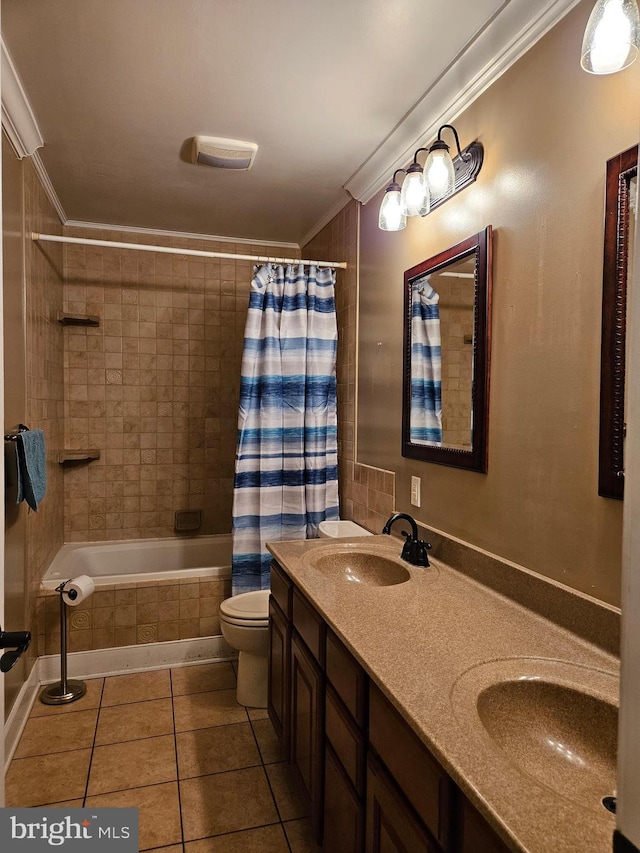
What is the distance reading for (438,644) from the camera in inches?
50.1

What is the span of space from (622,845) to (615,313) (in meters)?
1.08

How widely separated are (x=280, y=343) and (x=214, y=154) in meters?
0.99

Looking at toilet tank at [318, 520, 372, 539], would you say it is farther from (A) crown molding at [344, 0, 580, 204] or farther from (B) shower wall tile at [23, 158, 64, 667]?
(A) crown molding at [344, 0, 580, 204]

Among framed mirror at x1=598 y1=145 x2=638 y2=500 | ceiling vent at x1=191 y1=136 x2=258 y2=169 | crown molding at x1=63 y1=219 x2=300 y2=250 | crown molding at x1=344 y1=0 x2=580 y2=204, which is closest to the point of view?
framed mirror at x1=598 y1=145 x2=638 y2=500

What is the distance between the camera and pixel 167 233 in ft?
12.1

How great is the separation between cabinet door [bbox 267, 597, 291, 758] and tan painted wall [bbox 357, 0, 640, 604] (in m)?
0.73

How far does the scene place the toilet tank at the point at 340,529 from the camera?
8.75 feet

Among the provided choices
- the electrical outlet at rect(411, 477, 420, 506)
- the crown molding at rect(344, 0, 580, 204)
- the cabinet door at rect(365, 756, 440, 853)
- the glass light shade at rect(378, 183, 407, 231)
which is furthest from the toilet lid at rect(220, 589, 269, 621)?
the crown molding at rect(344, 0, 580, 204)

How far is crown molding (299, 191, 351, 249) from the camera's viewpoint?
10.1 ft

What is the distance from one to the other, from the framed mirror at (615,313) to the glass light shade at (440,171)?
1.92 ft

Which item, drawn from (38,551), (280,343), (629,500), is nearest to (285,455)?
(280,343)

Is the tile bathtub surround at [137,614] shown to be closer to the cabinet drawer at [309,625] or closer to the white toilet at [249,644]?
A: the white toilet at [249,644]

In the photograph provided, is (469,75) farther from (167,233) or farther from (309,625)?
(167,233)

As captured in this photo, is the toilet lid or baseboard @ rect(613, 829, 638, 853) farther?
the toilet lid
